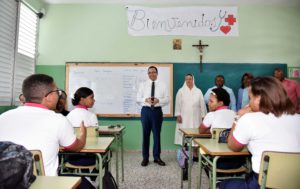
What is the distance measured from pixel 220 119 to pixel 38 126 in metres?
1.77

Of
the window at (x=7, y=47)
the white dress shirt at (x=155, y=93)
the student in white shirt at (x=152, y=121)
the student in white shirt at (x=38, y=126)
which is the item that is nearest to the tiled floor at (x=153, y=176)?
the student in white shirt at (x=152, y=121)

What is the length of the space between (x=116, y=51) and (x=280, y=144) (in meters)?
4.21

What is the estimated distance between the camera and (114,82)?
5152 mm

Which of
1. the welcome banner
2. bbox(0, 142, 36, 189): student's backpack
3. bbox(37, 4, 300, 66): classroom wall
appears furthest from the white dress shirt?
bbox(0, 142, 36, 189): student's backpack

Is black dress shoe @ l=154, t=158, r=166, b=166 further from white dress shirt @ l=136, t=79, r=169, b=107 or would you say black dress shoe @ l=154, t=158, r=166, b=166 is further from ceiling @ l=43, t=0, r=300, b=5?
ceiling @ l=43, t=0, r=300, b=5

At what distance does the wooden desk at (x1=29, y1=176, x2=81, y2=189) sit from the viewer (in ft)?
3.35

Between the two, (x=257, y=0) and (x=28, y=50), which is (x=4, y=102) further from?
(x=257, y=0)

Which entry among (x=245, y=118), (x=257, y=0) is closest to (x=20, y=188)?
(x=245, y=118)

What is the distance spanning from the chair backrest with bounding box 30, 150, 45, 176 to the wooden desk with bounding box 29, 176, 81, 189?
0.58 ft

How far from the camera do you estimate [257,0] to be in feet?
16.6

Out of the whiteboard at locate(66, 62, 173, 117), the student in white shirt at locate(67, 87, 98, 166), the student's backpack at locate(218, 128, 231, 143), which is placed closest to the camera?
the student's backpack at locate(218, 128, 231, 143)

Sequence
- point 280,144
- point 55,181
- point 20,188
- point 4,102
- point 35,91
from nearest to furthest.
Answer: point 20,188, point 55,181, point 280,144, point 35,91, point 4,102

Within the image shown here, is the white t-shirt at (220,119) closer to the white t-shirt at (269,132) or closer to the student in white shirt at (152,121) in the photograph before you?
the white t-shirt at (269,132)

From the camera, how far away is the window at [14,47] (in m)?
3.97
